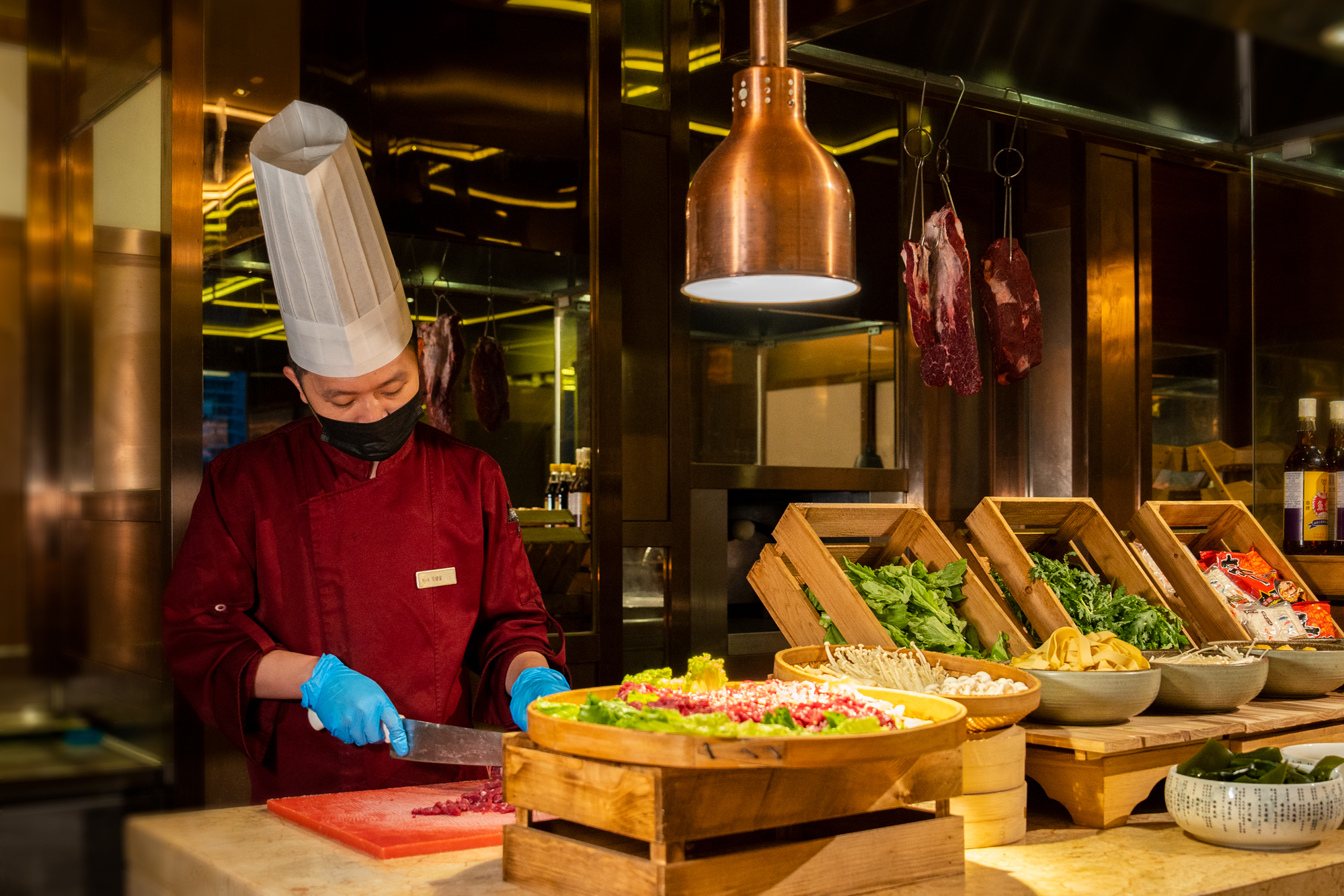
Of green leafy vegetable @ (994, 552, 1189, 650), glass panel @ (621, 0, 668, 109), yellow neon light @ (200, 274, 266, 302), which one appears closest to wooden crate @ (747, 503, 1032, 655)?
green leafy vegetable @ (994, 552, 1189, 650)

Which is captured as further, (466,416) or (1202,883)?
(466,416)

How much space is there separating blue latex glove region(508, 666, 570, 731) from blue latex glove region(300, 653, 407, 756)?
0.32 meters

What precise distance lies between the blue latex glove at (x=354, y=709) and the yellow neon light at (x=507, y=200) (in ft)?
5.89

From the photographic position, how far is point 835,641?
2.45 m

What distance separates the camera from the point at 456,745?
2.01 metres

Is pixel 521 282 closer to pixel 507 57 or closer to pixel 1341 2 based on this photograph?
pixel 507 57

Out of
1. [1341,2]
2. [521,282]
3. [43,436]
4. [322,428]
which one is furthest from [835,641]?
[43,436]

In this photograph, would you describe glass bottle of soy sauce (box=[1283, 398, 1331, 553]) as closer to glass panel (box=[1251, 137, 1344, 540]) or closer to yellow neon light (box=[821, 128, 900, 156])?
glass panel (box=[1251, 137, 1344, 540])

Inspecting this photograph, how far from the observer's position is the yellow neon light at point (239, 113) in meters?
2.97

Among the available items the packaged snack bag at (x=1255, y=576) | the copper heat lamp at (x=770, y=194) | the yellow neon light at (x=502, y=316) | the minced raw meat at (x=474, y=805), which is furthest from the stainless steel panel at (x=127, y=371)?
the packaged snack bag at (x=1255, y=576)

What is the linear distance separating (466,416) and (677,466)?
959mm

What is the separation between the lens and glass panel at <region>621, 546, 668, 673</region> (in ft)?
13.9

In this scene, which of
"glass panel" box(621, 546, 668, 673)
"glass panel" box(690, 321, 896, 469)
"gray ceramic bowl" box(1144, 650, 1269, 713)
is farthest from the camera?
"glass panel" box(690, 321, 896, 469)

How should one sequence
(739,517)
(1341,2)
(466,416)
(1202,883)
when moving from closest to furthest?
(1202,883), (1341,2), (466,416), (739,517)
